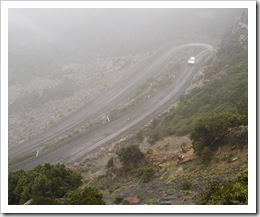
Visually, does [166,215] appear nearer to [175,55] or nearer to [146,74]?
[146,74]

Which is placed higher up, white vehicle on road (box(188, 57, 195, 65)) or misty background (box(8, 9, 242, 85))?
misty background (box(8, 9, 242, 85))

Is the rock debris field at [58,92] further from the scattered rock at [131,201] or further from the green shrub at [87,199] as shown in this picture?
the green shrub at [87,199]

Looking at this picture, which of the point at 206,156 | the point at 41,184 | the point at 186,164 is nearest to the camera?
the point at 41,184

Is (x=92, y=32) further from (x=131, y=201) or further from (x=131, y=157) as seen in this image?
(x=131, y=201)

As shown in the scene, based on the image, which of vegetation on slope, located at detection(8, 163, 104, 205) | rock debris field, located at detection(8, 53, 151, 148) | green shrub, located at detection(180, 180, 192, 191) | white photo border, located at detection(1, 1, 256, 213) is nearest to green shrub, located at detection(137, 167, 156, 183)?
vegetation on slope, located at detection(8, 163, 104, 205)

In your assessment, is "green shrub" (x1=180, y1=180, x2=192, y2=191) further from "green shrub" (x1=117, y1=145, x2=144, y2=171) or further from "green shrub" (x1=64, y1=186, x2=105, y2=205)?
"green shrub" (x1=117, y1=145, x2=144, y2=171)

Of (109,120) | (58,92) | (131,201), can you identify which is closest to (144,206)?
(131,201)
